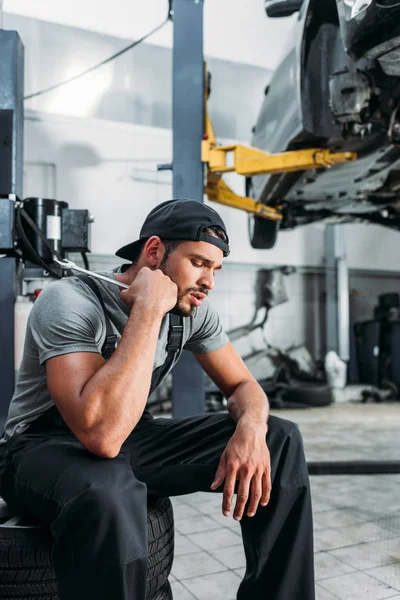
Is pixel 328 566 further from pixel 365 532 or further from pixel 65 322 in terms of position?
pixel 65 322

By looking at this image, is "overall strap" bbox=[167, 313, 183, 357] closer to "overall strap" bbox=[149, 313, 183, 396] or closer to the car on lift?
"overall strap" bbox=[149, 313, 183, 396]

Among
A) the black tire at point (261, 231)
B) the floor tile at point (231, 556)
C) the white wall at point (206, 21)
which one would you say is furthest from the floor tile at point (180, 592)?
the white wall at point (206, 21)

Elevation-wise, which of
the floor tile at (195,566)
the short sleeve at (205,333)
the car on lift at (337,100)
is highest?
the car on lift at (337,100)

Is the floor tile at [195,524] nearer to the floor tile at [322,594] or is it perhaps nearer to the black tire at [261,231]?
the floor tile at [322,594]

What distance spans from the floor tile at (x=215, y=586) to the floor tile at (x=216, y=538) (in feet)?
0.77

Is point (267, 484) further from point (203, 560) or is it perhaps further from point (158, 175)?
point (158, 175)

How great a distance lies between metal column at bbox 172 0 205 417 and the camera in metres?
Answer: 2.93

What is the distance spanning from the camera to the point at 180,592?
1.62 meters

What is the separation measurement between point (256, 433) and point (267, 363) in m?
5.33

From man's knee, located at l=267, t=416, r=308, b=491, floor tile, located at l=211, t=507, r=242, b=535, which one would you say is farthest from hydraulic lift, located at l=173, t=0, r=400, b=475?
man's knee, located at l=267, t=416, r=308, b=491

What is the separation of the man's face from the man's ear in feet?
0.07

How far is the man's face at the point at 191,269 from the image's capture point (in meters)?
1.37

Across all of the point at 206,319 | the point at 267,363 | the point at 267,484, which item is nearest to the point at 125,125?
the point at 267,363

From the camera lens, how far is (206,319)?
1.60m
